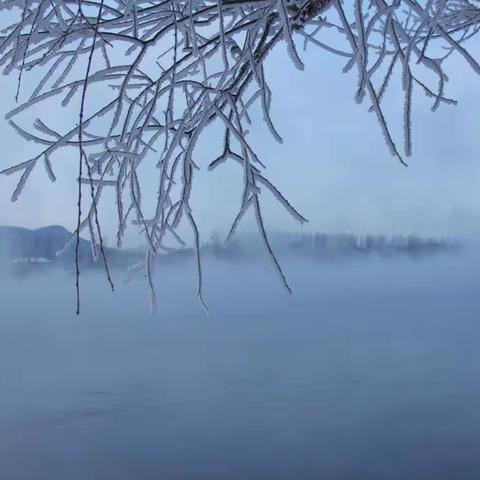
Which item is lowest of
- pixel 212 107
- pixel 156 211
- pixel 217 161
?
pixel 156 211

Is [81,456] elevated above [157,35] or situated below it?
below

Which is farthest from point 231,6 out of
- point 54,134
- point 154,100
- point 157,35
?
point 54,134

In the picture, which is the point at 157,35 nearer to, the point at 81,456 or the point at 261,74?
the point at 261,74

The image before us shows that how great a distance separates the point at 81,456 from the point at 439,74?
24.6m

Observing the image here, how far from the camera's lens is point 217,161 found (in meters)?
1.72

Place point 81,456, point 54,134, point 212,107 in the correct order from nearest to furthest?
point 212,107
point 54,134
point 81,456

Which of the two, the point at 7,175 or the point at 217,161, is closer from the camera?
the point at 217,161

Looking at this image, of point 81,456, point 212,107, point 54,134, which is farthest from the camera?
point 81,456

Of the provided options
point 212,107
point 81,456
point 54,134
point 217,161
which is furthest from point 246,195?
point 81,456

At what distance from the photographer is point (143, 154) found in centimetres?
181

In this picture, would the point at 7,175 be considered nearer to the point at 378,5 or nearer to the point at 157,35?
the point at 157,35

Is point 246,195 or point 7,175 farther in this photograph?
point 7,175

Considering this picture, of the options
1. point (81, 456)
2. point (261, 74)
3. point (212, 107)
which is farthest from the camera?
point (81, 456)

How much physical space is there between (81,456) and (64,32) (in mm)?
24463
